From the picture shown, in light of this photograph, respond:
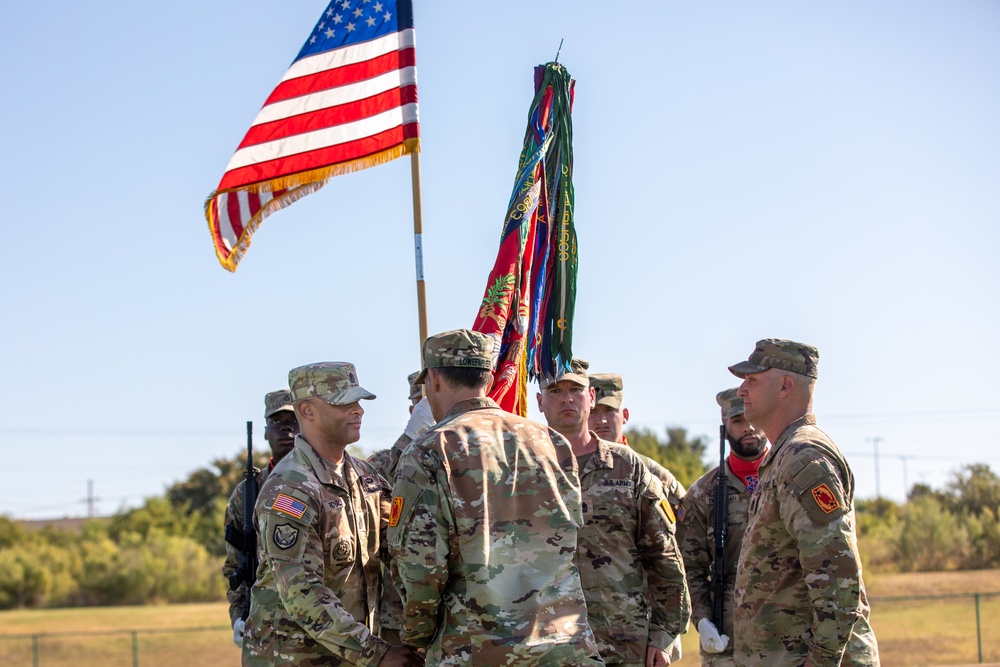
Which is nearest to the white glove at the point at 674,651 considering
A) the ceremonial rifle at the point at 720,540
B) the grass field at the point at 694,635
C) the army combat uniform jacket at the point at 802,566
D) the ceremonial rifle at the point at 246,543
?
the ceremonial rifle at the point at 720,540

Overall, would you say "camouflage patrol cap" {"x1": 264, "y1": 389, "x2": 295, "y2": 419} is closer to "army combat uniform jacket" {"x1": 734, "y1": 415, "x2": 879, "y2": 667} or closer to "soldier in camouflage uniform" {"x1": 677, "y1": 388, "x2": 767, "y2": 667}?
"soldier in camouflage uniform" {"x1": 677, "y1": 388, "x2": 767, "y2": 667}

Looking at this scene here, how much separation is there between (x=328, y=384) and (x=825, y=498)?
2297 millimetres

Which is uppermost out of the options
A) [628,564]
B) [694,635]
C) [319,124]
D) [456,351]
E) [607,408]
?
[319,124]

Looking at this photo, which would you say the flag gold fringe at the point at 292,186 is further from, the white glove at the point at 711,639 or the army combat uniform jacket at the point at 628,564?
the white glove at the point at 711,639

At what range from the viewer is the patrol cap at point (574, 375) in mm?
6641

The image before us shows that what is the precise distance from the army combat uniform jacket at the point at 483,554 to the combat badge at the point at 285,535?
650 millimetres

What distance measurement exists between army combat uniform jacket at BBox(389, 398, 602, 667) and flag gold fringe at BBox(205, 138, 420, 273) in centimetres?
309

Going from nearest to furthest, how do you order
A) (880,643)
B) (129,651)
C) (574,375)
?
(574,375)
(880,643)
(129,651)

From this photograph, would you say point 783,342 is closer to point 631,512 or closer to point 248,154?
point 631,512

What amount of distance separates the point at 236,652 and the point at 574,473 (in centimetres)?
2035

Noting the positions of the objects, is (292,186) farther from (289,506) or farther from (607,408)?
(289,506)

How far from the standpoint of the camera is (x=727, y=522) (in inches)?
277

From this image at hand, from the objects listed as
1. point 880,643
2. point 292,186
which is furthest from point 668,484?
point 880,643

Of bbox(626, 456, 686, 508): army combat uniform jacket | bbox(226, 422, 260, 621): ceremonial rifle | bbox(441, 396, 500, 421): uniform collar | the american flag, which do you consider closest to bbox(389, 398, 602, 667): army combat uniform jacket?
bbox(441, 396, 500, 421): uniform collar
